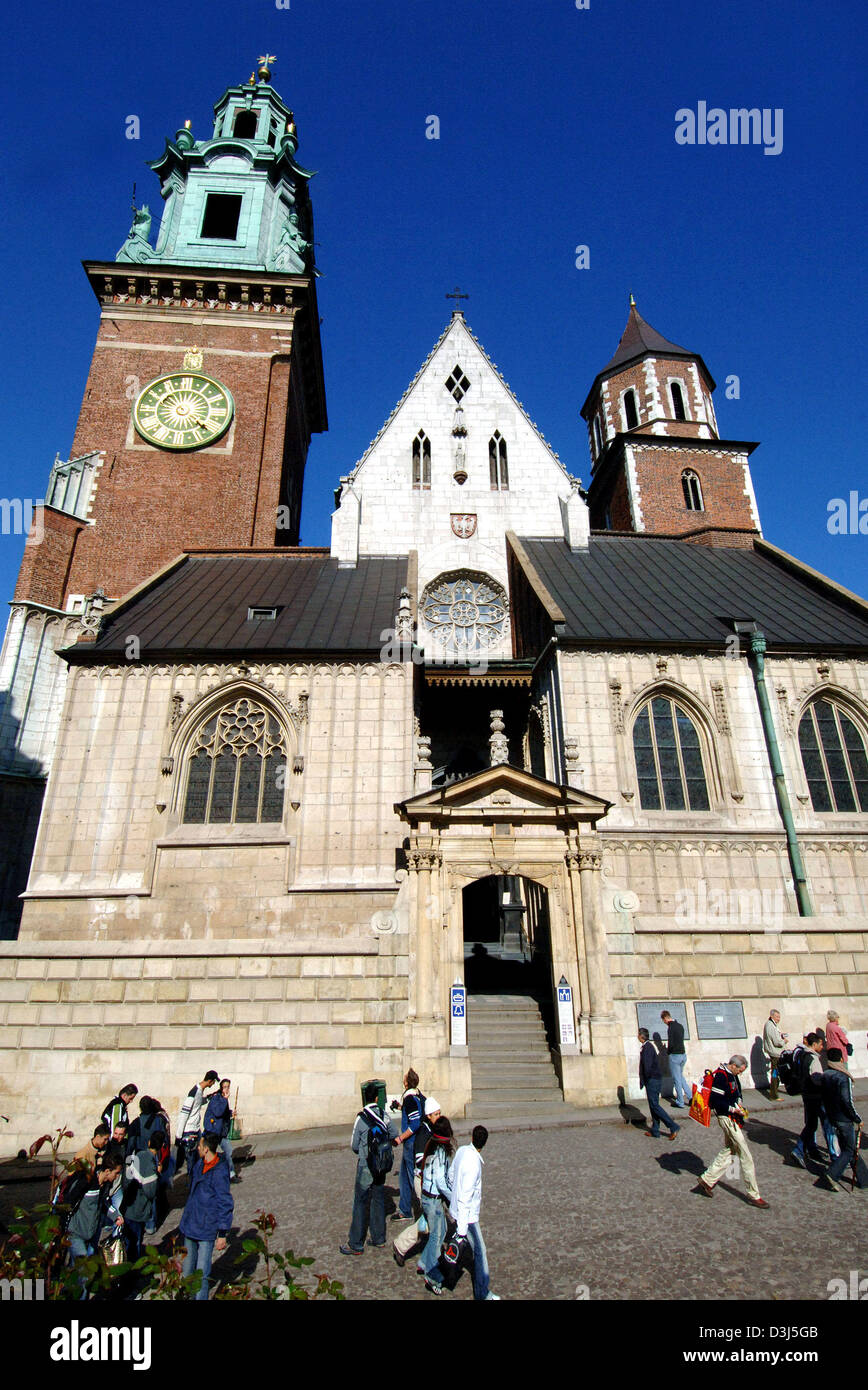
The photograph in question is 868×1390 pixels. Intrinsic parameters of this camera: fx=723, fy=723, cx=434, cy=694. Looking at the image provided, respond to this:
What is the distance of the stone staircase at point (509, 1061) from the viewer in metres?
12.5

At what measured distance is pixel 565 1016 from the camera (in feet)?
44.1

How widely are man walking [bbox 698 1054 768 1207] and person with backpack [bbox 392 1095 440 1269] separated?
3377mm

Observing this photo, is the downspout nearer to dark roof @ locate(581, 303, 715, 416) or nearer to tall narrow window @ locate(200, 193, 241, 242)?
dark roof @ locate(581, 303, 715, 416)

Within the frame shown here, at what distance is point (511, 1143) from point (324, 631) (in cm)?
1270

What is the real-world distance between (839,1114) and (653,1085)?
2.79 metres

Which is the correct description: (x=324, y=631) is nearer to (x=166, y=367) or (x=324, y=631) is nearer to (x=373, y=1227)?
(x=373, y=1227)

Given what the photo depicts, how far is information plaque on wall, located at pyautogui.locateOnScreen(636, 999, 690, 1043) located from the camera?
1352 cm

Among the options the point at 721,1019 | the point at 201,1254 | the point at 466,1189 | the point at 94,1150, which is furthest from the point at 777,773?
the point at 94,1150

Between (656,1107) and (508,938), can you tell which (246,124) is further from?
(656,1107)

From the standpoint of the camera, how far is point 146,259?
107ft

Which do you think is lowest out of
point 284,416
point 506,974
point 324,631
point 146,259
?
point 506,974

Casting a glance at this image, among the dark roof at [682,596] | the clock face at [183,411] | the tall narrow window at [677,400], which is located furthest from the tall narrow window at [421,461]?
the tall narrow window at [677,400]
